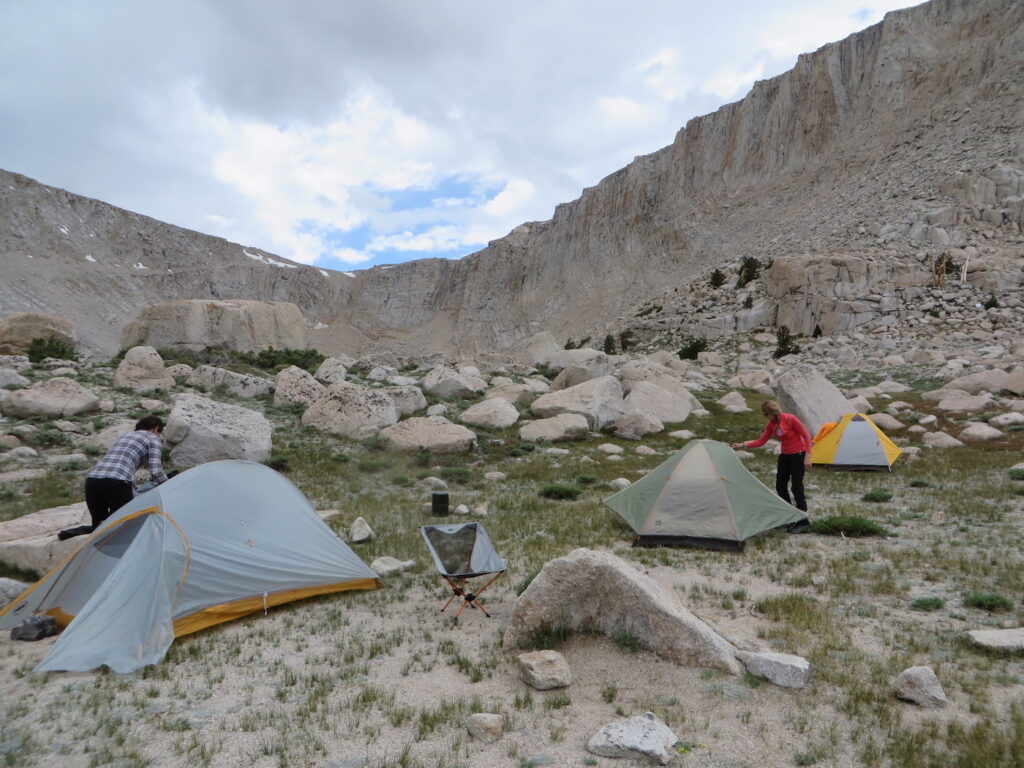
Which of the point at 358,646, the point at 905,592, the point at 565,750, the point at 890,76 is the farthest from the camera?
the point at 890,76

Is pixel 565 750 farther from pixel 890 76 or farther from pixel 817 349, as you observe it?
pixel 890 76

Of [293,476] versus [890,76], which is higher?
[890,76]

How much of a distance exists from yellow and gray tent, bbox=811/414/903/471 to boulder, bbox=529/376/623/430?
25.3 ft

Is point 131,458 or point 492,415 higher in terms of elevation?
point 492,415

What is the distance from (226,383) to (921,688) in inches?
914

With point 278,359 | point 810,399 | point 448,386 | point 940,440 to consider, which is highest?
point 278,359

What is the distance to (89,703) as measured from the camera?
17.1 feet

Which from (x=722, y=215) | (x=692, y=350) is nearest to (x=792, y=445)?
(x=692, y=350)

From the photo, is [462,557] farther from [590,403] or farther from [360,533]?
[590,403]

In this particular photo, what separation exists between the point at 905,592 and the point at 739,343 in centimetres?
3935

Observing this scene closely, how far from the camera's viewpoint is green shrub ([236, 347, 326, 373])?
1278 inches

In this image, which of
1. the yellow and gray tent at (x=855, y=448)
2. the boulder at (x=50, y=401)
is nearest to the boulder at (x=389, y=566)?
the yellow and gray tent at (x=855, y=448)

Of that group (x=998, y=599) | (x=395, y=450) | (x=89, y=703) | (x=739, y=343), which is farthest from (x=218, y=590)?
(x=739, y=343)

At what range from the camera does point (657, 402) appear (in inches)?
950
